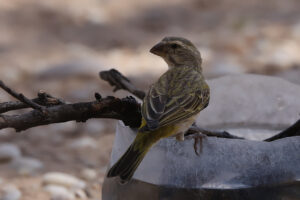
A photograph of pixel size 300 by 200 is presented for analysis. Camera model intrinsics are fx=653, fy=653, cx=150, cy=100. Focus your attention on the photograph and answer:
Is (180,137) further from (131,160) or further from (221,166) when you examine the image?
(131,160)

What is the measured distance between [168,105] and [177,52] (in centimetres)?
51

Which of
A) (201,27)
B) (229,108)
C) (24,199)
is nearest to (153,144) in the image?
(229,108)

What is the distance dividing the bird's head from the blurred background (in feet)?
2.95

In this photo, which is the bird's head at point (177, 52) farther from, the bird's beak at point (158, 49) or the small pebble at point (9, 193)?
the small pebble at point (9, 193)

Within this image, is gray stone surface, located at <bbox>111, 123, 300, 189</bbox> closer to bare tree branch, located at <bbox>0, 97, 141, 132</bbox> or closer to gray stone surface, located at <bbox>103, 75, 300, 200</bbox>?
gray stone surface, located at <bbox>103, 75, 300, 200</bbox>

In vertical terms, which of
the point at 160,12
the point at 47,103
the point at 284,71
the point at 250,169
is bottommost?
the point at 250,169

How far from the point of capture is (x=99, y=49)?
16.8 ft

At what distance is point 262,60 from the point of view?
4.96m

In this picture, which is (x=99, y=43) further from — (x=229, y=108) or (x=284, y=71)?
(x=229, y=108)

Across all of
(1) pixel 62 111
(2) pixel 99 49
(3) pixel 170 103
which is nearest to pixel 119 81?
(3) pixel 170 103

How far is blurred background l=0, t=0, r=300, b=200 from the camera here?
371 cm

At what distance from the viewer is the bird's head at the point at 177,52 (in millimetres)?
2645

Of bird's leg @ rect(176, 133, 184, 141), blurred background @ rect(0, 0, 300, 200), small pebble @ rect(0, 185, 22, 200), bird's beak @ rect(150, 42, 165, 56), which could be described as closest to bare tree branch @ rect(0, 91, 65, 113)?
bird's leg @ rect(176, 133, 184, 141)

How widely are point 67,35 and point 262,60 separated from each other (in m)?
1.59
